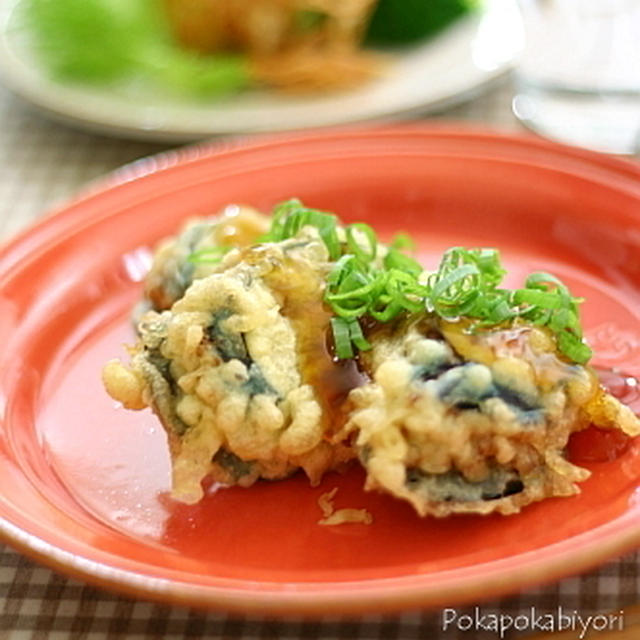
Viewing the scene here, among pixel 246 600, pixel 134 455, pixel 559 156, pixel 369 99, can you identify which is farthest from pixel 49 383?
pixel 369 99

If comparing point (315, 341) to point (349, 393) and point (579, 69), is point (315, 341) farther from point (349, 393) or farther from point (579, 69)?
point (579, 69)

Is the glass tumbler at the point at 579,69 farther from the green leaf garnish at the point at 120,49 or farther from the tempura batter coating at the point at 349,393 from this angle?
the tempura batter coating at the point at 349,393

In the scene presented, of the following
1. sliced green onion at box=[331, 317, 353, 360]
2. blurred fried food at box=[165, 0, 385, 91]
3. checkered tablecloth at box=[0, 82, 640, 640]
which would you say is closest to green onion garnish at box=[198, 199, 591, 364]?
sliced green onion at box=[331, 317, 353, 360]

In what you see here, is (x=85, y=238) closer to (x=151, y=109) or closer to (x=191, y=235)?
(x=191, y=235)

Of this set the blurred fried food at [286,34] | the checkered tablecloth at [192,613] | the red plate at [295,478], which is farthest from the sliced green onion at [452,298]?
the blurred fried food at [286,34]

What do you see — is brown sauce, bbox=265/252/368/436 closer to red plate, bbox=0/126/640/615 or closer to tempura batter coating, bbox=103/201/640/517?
tempura batter coating, bbox=103/201/640/517

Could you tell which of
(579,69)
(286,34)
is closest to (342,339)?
(579,69)

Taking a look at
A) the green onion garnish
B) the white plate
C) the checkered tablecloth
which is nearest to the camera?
the checkered tablecloth
